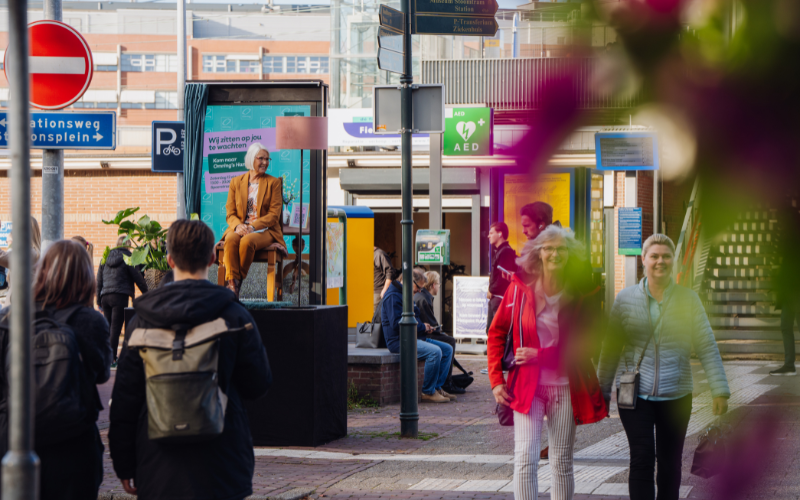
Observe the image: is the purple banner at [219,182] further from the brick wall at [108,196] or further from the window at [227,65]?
the window at [227,65]

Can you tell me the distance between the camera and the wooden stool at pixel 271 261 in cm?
865

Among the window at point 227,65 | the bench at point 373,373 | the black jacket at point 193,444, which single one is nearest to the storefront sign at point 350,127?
the bench at point 373,373

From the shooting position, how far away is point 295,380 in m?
6.80

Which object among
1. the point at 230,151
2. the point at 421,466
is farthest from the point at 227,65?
the point at 421,466

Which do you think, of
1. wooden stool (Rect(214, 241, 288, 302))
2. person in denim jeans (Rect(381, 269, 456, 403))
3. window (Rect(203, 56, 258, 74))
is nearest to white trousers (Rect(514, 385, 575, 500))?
wooden stool (Rect(214, 241, 288, 302))

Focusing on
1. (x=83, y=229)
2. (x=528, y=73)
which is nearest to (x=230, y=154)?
(x=528, y=73)

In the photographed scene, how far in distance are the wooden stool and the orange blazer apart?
0.42 ft

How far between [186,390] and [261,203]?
18.4ft

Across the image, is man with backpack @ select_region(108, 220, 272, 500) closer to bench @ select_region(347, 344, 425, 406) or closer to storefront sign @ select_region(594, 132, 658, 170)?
storefront sign @ select_region(594, 132, 658, 170)

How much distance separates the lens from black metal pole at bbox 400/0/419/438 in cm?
742

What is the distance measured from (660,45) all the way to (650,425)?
3.97 meters

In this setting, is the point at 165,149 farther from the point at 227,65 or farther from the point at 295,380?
the point at 227,65

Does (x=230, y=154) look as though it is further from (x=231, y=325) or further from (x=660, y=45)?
(x=660, y=45)

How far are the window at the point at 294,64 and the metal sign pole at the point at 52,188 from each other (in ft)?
179
